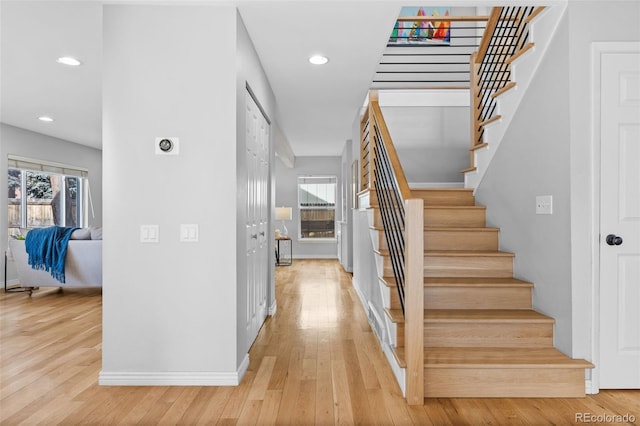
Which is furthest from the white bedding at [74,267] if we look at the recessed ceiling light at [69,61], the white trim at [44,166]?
the recessed ceiling light at [69,61]

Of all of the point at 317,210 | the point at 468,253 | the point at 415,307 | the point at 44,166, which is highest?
the point at 44,166

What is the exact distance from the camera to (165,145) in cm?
267

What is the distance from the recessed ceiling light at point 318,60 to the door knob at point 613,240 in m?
2.58

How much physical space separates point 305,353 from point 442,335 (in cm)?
112

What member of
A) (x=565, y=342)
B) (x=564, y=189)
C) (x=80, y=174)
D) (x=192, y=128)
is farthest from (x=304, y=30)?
(x=80, y=174)

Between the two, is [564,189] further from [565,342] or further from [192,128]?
[192,128]

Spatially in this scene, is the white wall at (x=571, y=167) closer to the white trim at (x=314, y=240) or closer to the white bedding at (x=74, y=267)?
the white bedding at (x=74, y=267)

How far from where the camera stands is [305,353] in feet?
10.8

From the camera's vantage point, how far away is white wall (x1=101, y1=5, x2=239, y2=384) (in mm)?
2676

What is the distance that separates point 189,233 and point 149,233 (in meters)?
0.26

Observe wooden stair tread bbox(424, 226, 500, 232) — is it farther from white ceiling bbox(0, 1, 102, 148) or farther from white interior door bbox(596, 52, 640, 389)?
white ceiling bbox(0, 1, 102, 148)

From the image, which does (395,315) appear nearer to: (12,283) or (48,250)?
(48,250)

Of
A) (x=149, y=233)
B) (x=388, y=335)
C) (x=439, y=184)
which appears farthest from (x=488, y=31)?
(x=149, y=233)

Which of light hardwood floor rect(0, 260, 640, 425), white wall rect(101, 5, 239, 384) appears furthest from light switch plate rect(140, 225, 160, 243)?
light hardwood floor rect(0, 260, 640, 425)
